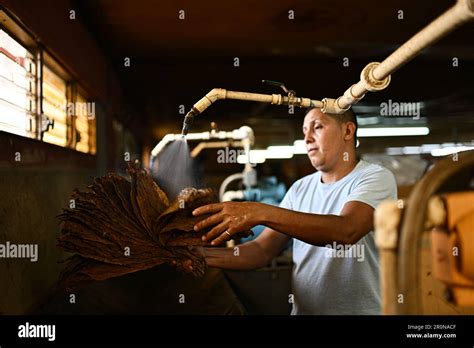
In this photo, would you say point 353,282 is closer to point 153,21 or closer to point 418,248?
point 418,248

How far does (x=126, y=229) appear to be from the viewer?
1.34m

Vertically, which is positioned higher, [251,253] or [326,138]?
[326,138]

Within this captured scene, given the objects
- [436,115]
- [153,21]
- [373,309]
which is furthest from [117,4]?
[373,309]

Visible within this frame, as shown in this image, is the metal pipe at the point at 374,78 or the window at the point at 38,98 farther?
the window at the point at 38,98

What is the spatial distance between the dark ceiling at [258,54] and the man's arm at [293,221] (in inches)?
9.4

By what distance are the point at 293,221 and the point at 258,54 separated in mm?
471

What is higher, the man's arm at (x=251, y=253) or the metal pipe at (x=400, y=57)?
the metal pipe at (x=400, y=57)

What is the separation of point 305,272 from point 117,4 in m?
0.88

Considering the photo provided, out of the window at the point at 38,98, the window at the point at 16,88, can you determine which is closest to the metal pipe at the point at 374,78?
the window at the point at 38,98

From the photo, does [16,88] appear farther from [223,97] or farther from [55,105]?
[223,97]

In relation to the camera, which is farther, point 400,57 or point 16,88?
point 16,88

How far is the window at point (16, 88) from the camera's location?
128 centimetres

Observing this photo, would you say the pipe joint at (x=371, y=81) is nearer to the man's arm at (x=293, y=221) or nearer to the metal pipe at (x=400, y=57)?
the metal pipe at (x=400, y=57)

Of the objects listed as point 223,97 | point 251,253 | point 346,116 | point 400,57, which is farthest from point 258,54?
point 251,253
